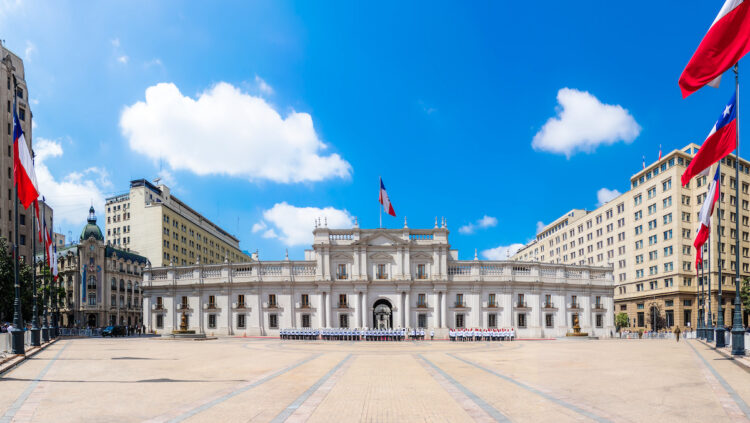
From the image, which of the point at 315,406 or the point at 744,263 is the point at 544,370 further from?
the point at 744,263

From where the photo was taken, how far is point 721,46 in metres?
14.3

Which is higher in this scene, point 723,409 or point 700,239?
point 700,239

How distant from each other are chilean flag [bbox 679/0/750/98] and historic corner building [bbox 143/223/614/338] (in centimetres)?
5154

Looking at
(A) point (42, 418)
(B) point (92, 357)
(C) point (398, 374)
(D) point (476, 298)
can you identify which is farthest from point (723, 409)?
(D) point (476, 298)

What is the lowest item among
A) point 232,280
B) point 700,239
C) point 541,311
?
point 541,311

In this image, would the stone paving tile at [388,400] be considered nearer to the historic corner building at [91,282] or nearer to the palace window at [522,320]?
the palace window at [522,320]

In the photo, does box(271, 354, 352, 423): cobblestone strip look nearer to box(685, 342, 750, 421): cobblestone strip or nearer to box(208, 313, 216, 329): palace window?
box(685, 342, 750, 421): cobblestone strip

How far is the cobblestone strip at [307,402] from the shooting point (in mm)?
12375

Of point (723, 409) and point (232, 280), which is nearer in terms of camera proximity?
point (723, 409)

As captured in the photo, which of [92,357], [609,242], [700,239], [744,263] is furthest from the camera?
[609,242]

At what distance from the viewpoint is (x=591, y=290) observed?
68.4 meters

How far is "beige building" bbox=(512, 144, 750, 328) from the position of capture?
83.2 metres

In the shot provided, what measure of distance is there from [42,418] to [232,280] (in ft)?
182

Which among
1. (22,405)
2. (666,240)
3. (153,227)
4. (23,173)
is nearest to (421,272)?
(666,240)
